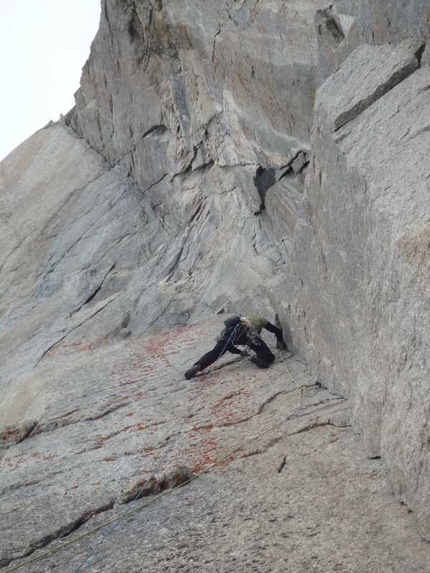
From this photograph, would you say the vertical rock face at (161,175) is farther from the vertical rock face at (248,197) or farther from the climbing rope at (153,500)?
the climbing rope at (153,500)

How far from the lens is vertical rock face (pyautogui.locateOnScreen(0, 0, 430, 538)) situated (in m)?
8.05

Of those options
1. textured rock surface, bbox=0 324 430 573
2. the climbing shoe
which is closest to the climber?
the climbing shoe

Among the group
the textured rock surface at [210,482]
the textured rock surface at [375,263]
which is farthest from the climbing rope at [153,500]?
the textured rock surface at [375,263]

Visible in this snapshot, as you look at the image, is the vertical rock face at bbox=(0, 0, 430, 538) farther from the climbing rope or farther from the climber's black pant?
the climbing rope

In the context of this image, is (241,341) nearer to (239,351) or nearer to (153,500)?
(239,351)

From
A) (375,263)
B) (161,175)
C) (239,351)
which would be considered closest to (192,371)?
(239,351)

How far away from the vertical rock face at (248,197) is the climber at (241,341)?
63 cm

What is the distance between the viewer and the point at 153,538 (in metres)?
7.76

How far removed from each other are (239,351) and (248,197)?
582 cm

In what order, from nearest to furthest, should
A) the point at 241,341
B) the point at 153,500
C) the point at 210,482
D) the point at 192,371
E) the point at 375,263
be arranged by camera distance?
the point at 375,263, the point at 153,500, the point at 210,482, the point at 192,371, the point at 241,341

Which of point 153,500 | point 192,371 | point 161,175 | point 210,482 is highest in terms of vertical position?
point 161,175

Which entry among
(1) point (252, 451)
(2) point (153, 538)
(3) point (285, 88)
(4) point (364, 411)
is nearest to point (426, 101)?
(4) point (364, 411)

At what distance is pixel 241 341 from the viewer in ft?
44.6

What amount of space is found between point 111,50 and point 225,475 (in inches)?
736
